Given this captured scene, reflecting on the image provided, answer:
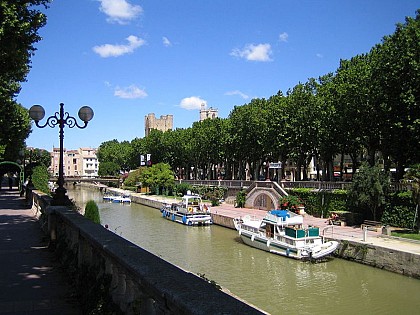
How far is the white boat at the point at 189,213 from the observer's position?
4075cm

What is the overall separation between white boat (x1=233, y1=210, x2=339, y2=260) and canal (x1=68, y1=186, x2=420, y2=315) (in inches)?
20.7

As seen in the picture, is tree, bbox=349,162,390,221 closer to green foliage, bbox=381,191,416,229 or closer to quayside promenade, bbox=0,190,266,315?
green foliage, bbox=381,191,416,229

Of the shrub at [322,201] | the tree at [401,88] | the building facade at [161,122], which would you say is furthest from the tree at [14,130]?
the building facade at [161,122]

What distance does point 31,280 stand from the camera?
7.59 m

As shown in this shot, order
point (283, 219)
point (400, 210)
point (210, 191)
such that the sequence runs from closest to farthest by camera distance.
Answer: point (283, 219) → point (400, 210) → point (210, 191)

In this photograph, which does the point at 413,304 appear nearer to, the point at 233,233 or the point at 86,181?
the point at 233,233

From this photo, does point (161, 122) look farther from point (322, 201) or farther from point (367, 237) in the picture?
point (367, 237)

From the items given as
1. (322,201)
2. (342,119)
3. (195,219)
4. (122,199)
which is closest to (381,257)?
(322,201)

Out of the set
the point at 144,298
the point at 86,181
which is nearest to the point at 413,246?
the point at 144,298

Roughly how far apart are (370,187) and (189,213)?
18307 millimetres

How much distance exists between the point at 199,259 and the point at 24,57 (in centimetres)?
1796

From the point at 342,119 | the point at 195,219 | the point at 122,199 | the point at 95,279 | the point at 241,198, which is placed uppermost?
the point at 342,119

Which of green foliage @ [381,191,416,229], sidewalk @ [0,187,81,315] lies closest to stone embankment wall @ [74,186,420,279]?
green foliage @ [381,191,416,229]

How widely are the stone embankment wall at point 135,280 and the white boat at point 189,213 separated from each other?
32.8 metres
